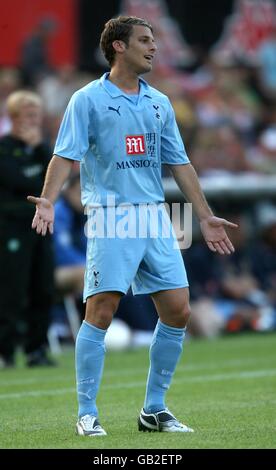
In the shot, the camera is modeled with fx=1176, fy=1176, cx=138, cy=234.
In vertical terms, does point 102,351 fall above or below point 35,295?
below

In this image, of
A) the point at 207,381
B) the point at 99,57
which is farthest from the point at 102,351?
the point at 99,57

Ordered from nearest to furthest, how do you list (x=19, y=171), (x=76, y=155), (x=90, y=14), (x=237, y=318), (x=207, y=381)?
(x=76, y=155) < (x=207, y=381) < (x=19, y=171) < (x=237, y=318) < (x=90, y=14)

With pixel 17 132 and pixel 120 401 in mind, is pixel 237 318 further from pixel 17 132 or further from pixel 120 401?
pixel 120 401

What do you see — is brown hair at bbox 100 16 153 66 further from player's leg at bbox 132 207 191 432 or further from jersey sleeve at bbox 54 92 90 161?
player's leg at bbox 132 207 191 432

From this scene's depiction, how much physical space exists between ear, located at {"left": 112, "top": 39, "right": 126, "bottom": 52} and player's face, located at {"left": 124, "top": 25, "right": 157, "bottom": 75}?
2cm

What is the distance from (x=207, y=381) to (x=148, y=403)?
2.73 m

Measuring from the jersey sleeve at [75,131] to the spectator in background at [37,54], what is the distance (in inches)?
382

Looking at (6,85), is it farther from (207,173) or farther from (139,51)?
(139,51)

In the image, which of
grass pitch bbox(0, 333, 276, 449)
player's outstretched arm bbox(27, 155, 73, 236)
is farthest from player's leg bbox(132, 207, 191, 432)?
player's outstretched arm bbox(27, 155, 73, 236)

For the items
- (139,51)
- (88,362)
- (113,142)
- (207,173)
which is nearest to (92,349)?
(88,362)

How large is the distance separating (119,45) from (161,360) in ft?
5.65

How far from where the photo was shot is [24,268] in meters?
10.6

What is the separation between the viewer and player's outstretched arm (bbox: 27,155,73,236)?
233 inches

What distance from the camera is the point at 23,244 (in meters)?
10.6
